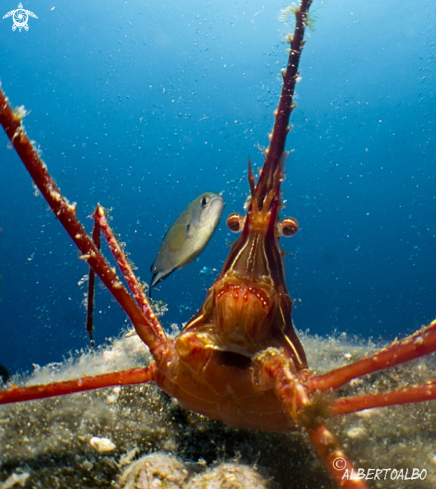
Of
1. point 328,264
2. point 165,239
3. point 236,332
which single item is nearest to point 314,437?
point 236,332

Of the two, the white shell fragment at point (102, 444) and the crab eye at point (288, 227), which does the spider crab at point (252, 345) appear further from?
the white shell fragment at point (102, 444)

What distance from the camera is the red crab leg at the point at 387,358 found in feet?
3.93

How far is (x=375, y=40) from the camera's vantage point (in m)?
21.8

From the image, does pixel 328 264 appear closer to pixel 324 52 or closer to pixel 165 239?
pixel 324 52

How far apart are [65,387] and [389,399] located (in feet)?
4.96

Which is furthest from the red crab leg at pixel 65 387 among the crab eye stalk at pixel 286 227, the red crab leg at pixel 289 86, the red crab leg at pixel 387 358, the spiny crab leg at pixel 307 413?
the red crab leg at pixel 289 86

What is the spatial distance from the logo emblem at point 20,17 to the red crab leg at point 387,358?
27488 millimetres

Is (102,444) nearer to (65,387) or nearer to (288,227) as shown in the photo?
(65,387)

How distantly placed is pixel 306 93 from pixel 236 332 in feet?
81.7

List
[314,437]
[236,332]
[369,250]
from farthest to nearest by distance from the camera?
[369,250] → [236,332] → [314,437]

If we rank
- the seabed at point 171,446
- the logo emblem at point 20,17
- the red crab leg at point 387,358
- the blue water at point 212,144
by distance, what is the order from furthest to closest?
the logo emblem at point 20,17 → the blue water at point 212,144 → the seabed at point 171,446 → the red crab leg at point 387,358

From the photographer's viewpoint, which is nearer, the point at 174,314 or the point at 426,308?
the point at 174,314

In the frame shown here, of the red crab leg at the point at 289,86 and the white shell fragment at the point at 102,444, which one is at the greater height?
the red crab leg at the point at 289,86

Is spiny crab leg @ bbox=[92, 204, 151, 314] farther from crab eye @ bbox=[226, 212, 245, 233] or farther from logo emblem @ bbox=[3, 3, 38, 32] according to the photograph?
logo emblem @ bbox=[3, 3, 38, 32]
